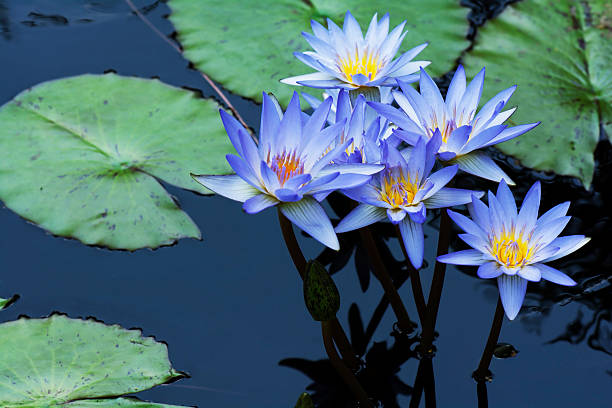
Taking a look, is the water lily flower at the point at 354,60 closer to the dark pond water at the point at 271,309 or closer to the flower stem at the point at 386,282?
the flower stem at the point at 386,282

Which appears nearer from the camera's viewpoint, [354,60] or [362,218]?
[362,218]

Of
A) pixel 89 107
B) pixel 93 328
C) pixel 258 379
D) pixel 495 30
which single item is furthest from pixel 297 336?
pixel 495 30

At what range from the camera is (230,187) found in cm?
173

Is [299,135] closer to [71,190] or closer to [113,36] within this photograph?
[71,190]

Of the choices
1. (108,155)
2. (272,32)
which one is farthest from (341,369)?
(272,32)

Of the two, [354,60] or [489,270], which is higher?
[354,60]

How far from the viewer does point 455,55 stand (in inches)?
125

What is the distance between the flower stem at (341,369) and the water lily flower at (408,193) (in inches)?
12.8

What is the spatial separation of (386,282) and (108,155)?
136 centimetres

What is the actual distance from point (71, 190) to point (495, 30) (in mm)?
2214

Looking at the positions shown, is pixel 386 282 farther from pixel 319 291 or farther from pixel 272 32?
pixel 272 32

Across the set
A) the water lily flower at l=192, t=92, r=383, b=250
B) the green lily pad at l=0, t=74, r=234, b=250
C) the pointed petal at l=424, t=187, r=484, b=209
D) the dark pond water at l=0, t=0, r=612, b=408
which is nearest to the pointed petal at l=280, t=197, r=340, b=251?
the water lily flower at l=192, t=92, r=383, b=250

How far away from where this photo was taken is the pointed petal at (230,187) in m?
1.72

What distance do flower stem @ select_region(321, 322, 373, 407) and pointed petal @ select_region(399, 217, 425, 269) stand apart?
33 centimetres
